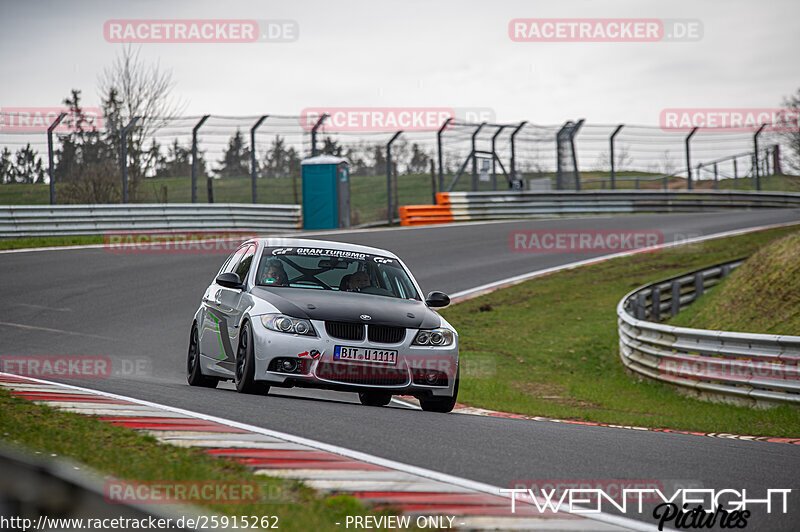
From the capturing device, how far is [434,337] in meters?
8.33

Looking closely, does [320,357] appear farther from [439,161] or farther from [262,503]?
[439,161]

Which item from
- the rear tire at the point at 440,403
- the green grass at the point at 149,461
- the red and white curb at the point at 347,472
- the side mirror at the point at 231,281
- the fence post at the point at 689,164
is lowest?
the rear tire at the point at 440,403

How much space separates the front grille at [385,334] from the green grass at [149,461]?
2.68 meters

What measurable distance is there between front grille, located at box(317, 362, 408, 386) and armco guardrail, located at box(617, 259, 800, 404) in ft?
15.9

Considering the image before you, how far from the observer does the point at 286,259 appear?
30.3 ft

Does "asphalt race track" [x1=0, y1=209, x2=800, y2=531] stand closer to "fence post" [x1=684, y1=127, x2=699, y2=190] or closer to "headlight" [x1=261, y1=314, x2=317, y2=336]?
"headlight" [x1=261, y1=314, x2=317, y2=336]

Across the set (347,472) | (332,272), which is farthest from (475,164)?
(347,472)

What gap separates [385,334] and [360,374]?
1.40 feet

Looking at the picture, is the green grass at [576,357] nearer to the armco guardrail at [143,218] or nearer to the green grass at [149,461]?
the green grass at [149,461]

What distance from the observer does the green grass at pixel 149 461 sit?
386 cm

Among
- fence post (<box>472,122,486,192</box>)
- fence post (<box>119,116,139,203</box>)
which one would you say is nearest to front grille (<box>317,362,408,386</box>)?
fence post (<box>119,116,139,203</box>)

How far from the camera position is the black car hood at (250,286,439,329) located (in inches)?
314

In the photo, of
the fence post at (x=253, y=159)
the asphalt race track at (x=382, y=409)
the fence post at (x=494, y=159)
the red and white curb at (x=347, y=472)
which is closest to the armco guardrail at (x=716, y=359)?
the asphalt race track at (x=382, y=409)

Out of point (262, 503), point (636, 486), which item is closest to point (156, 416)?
point (262, 503)
